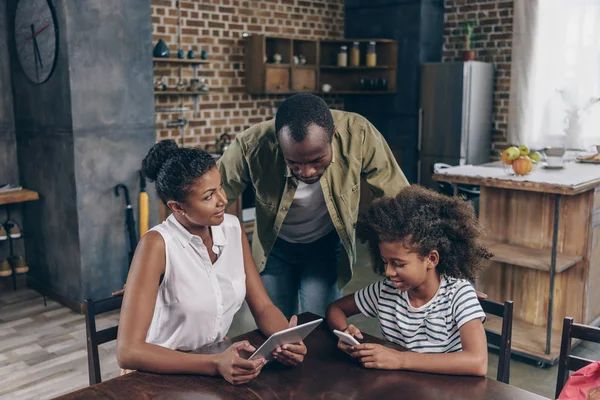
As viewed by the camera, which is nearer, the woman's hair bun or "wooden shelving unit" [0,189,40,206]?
the woman's hair bun

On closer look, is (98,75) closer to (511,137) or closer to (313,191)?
(313,191)

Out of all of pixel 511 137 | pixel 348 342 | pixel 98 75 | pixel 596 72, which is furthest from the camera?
pixel 511 137

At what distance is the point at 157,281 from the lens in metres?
1.67

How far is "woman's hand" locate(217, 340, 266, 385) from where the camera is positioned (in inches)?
57.6

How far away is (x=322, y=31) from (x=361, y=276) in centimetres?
327

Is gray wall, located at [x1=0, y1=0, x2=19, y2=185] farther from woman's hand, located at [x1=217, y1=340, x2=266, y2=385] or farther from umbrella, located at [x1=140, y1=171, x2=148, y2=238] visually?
woman's hand, located at [x1=217, y1=340, x2=266, y2=385]

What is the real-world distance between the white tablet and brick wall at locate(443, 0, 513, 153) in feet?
17.6

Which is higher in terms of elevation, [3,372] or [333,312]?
[333,312]

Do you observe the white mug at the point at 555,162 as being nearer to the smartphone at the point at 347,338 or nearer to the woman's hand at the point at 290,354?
the smartphone at the point at 347,338

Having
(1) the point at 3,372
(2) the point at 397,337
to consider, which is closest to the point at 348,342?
(2) the point at 397,337

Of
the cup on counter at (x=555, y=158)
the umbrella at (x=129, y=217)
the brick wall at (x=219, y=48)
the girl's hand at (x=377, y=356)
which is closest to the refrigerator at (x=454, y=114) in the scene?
the brick wall at (x=219, y=48)

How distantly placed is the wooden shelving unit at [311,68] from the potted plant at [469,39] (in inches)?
29.6

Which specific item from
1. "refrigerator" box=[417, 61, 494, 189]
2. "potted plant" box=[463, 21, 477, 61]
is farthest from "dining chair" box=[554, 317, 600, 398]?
"potted plant" box=[463, 21, 477, 61]

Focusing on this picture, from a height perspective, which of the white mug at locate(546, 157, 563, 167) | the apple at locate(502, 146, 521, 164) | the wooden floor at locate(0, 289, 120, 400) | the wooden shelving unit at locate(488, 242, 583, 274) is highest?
the apple at locate(502, 146, 521, 164)
